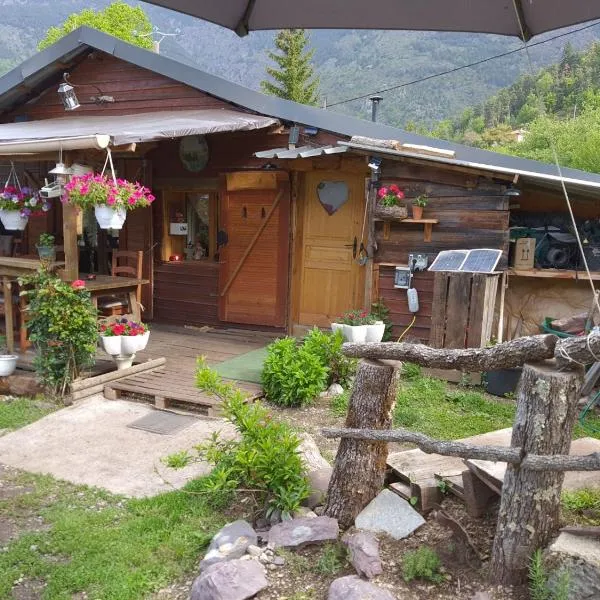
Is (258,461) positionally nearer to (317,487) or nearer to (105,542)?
(317,487)

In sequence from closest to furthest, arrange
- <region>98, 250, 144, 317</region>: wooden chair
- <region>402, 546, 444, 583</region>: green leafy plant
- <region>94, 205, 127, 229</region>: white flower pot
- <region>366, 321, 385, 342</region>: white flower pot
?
1. <region>402, 546, 444, 583</region>: green leafy plant
2. <region>94, 205, 127, 229</region>: white flower pot
3. <region>366, 321, 385, 342</region>: white flower pot
4. <region>98, 250, 144, 317</region>: wooden chair

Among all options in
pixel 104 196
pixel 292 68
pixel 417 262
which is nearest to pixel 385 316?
pixel 417 262

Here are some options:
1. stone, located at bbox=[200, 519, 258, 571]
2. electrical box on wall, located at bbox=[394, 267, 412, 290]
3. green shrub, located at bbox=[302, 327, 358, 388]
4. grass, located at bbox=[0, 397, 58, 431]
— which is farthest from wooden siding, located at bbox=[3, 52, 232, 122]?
stone, located at bbox=[200, 519, 258, 571]

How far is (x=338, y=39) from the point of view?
130m

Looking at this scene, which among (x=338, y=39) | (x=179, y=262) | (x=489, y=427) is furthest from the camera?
(x=338, y=39)

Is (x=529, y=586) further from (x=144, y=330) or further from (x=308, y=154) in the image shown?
(x=308, y=154)


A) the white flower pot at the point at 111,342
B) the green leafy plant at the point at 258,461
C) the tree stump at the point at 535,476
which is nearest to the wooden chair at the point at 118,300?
the white flower pot at the point at 111,342

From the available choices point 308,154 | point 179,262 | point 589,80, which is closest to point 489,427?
point 308,154

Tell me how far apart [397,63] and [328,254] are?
108573mm

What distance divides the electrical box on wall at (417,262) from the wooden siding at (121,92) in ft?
11.0

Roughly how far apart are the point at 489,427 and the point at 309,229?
Result: 369 cm

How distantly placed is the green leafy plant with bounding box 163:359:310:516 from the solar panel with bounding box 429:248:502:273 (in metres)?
3.55

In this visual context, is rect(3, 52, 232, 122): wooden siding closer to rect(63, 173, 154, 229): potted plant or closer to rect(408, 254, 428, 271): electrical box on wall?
rect(63, 173, 154, 229): potted plant

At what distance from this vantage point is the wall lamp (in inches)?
348
